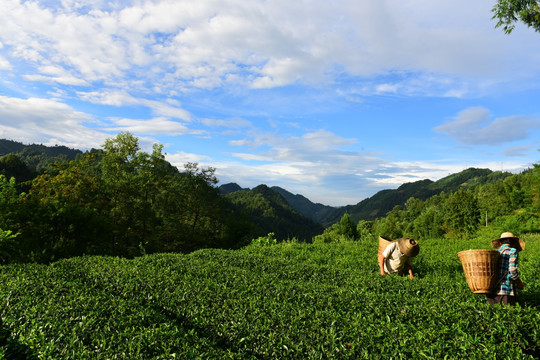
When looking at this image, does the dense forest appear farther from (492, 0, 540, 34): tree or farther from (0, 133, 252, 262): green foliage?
(492, 0, 540, 34): tree

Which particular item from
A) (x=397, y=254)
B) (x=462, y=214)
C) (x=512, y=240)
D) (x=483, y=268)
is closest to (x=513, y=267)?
(x=483, y=268)

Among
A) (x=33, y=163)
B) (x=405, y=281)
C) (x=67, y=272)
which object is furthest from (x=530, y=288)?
(x=33, y=163)

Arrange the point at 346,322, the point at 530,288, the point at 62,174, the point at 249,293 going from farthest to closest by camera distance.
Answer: the point at 62,174
the point at 530,288
the point at 249,293
the point at 346,322

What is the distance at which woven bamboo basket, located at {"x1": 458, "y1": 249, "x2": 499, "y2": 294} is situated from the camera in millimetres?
5941

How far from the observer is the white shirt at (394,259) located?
26.9 ft

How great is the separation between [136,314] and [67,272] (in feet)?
14.8

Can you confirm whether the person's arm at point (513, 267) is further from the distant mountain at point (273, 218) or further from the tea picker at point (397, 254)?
the distant mountain at point (273, 218)

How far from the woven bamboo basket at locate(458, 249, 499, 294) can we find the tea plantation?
1.55 feet

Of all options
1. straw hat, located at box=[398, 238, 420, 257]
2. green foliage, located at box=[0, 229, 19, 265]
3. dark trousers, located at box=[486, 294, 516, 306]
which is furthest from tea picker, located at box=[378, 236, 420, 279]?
green foliage, located at box=[0, 229, 19, 265]

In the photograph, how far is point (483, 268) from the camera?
6000 millimetres

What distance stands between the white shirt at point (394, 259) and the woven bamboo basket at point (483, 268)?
2.04 metres

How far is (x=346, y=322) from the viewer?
4488 mm

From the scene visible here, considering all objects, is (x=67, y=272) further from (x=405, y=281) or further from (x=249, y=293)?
(x=405, y=281)

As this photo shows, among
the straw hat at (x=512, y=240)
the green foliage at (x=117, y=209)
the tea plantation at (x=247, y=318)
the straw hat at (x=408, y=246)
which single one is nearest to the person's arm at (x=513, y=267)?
the straw hat at (x=512, y=240)
